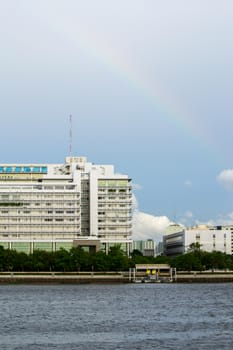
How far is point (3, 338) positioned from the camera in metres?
66.8

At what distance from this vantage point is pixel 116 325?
7738 cm

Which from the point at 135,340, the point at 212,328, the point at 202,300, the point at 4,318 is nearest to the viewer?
the point at 135,340

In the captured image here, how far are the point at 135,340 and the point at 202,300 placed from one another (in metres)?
56.4

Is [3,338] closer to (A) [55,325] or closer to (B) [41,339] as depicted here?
(B) [41,339]

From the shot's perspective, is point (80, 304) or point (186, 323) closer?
point (186, 323)

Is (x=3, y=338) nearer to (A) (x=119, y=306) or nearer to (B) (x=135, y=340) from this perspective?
(B) (x=135, y=340)

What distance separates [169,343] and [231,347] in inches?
198

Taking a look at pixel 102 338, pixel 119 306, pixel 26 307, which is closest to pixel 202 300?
pixel 119 306

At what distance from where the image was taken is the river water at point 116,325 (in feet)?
207

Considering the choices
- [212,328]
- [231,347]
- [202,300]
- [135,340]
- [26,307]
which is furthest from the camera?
[202,300]

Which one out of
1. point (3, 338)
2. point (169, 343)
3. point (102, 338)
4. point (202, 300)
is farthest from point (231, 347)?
point (202, 300)

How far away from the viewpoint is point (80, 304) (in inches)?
4375

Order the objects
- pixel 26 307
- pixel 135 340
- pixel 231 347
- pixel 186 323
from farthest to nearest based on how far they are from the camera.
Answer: pixel 26 307 → pixel 186 323 → pixel 135 340 → pixel 231 347

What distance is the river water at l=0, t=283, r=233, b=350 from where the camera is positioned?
6300cm
